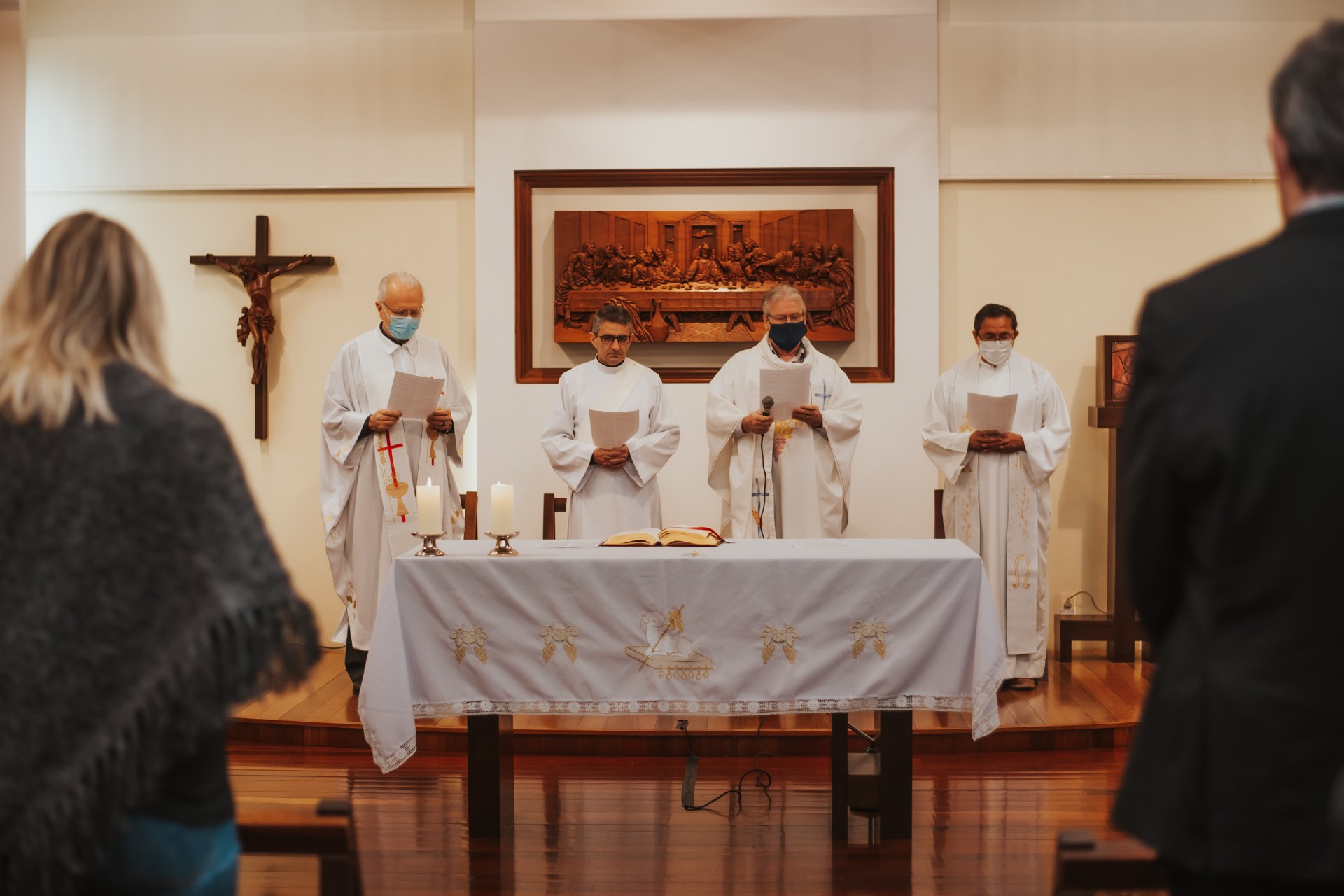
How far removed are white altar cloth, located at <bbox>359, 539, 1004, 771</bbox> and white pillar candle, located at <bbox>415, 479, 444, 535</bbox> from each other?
4.9 inches

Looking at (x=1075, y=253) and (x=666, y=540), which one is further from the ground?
(x=1075, y=253)

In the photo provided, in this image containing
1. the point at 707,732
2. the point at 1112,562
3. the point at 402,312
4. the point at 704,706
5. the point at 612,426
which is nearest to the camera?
the point at 704,706

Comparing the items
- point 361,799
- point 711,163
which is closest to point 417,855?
Answer: point 361,799

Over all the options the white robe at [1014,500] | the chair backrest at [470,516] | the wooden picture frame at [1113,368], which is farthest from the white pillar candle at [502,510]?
the wooden picture frame at [1113,368]

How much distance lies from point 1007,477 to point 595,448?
6.72 ft

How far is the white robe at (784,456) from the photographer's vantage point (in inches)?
226

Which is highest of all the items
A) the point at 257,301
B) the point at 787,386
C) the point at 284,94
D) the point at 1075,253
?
the point at 284,94

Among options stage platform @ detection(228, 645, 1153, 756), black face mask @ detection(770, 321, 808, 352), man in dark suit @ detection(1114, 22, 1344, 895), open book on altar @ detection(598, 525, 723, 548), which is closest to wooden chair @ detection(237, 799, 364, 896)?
man in dark suit @ detection(1114, 22, 1344, 895)

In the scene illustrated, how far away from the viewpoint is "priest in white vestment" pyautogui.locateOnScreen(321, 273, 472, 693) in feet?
18.3

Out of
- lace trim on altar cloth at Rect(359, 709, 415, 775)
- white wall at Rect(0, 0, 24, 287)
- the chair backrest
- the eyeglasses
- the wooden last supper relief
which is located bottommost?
lace trim on altar cloth at Rect(359, 709, 415, 775)

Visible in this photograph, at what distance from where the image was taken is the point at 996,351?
5785 millimetres

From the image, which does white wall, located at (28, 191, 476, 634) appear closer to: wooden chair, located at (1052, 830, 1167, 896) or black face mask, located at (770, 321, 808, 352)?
→ black face mask, located at (770, 321, 808, 352)

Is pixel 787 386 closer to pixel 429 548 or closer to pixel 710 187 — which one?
pixel 710 187

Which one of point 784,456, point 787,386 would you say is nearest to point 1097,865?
point 787,386
